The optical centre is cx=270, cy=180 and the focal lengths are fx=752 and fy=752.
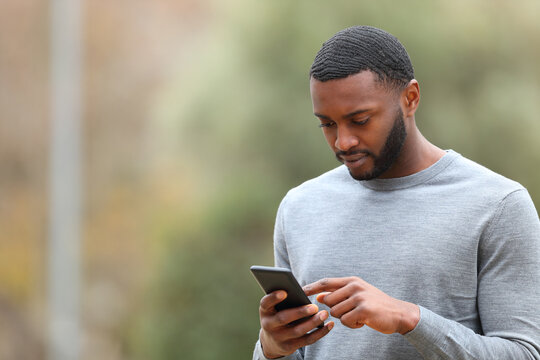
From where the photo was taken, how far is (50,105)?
8953 mm

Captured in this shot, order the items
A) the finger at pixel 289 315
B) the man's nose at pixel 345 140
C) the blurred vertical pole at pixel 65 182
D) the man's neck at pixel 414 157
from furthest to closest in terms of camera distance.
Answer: the blurred vertical pole at pixel 65 182 < the man's neck at pixel 414 157 < the man's nose at pixel 345 140 < the finger at pixel 289 315

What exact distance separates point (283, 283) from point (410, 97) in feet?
1.76

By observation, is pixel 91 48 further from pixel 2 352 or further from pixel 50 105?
pixel 2 352

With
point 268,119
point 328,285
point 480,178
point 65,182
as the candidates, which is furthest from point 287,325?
point 65,182

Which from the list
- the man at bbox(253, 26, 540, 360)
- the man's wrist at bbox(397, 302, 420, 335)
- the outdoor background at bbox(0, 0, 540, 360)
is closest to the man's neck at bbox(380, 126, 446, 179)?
the man at bbox(253, 26, 540, 360)

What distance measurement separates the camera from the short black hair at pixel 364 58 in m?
1.62

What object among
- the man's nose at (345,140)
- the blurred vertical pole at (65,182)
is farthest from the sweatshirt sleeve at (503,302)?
the blurred vertical pole at (65,182)

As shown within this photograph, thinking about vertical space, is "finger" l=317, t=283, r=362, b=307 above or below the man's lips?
below

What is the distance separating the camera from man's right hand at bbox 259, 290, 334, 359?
1470mm

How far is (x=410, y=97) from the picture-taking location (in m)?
1.69

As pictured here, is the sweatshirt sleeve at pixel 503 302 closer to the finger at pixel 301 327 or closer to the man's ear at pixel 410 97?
the finger at pixel 301 327

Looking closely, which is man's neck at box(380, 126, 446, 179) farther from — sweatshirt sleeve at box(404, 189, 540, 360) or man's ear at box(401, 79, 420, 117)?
sweatshirt sleeve at box(404, 189, 540, 360)

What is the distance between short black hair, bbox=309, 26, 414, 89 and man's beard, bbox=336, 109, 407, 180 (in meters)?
0.09

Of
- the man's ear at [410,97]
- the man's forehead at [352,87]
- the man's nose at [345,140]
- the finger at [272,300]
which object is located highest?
the man's forehead at [352,87]
